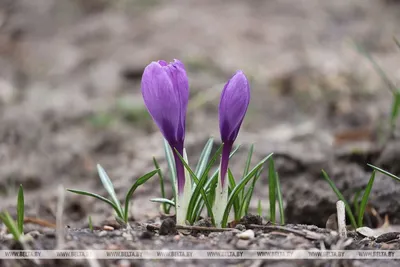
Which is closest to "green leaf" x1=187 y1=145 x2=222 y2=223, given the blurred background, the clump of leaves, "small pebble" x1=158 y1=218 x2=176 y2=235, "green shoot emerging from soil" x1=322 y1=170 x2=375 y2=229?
the clump of leaves

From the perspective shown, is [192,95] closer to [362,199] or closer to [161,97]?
[362,199]

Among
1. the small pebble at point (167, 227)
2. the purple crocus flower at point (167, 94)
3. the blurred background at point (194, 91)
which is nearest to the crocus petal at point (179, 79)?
the purple crocus flower at point (167, 94)

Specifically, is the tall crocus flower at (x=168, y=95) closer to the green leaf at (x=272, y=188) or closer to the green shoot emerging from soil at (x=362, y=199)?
the green leaf at (x=272, y=188)

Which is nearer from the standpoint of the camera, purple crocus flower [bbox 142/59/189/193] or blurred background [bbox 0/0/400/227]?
purple crocus flower [bbox 142/59/189/193]

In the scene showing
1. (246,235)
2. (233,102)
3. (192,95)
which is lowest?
(246,235)

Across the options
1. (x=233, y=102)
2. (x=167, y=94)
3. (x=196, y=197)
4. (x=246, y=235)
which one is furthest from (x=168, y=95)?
(x=246, y=235)

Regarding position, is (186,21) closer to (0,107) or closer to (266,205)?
(0,107)

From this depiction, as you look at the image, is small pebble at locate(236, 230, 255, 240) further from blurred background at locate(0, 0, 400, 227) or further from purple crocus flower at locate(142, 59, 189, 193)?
blurred background at locate(0, 0, 400, 227)
